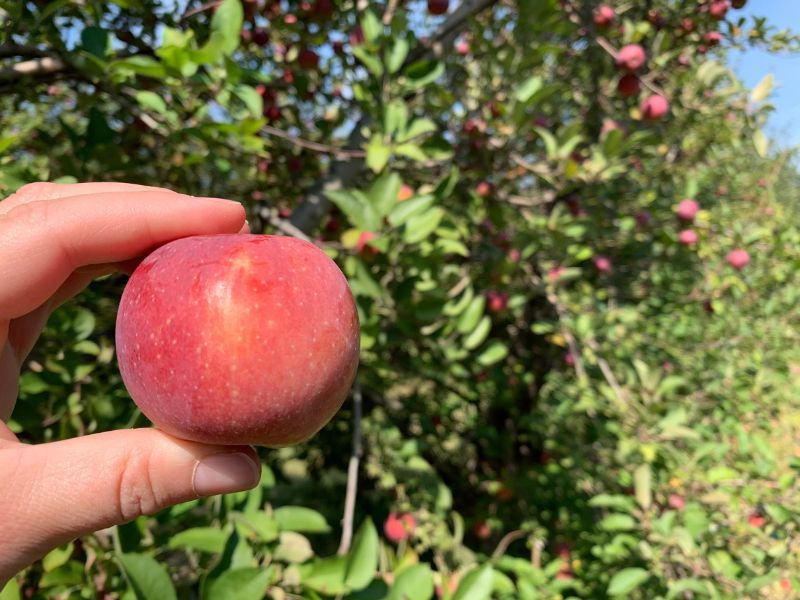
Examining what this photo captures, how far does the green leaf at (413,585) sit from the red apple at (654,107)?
199 centimetres

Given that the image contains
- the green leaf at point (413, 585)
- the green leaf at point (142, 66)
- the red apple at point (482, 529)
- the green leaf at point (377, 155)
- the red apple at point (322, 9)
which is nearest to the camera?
the green leaf at point (413, 585)

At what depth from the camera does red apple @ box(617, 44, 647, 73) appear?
6.81ft

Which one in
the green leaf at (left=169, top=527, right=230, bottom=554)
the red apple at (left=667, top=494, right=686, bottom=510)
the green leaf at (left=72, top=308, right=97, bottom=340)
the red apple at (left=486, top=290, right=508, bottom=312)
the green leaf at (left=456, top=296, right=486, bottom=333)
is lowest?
the red apple at (left=667, top=494, right=686, bottom=510)

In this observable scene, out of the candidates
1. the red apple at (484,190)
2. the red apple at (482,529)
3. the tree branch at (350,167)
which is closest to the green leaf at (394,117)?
the tree branch at (350,167)

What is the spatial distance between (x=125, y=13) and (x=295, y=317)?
1.78 metres

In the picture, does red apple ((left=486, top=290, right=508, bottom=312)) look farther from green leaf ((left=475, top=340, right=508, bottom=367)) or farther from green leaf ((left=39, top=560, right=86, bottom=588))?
green leaf ((left=39, top=560, right=86, bottom=588))

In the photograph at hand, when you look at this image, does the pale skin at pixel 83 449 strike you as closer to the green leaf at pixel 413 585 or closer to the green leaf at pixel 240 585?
the green leaf at pixel 240 585

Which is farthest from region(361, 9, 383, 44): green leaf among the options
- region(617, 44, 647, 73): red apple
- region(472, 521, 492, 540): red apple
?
region(472, 521, 492, 540): red apple

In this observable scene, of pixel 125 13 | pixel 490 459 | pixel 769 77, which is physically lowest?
pixel 490 459

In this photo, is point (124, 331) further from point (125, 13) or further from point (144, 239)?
point (125, 13)

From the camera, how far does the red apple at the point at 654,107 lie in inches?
86.0

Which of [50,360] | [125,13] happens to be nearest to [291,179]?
[125,13]

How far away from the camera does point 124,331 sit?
763 mm

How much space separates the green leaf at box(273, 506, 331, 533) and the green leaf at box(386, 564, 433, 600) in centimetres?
23
